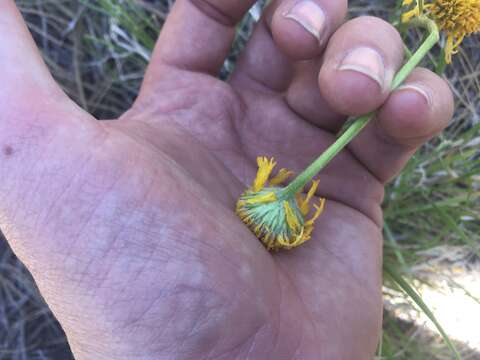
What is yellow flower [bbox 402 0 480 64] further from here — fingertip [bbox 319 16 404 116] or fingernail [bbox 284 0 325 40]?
fingernail [bbox 284 0 325 40]

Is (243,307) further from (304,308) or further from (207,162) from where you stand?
(207,162)

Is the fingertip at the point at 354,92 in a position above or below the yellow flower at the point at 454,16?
below

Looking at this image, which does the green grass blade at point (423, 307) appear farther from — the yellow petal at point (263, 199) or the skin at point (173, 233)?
the yellow petal at point (263, 199)

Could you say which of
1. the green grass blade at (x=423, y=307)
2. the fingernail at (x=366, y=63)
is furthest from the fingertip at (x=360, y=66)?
the green grass blade at (x=423, y=307)

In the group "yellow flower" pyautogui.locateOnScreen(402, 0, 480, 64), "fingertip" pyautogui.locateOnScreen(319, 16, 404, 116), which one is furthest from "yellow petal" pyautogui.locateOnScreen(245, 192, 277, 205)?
"yellow flower" pyautogui.locateOnScreen(402, 0, 480, 64)

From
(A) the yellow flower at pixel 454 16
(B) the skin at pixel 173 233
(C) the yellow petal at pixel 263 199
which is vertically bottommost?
(B) the skin at pixel 173 233

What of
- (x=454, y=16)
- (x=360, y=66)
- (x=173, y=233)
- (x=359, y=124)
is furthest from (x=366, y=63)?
(x=173, y=233)

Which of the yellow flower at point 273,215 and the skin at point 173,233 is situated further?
the yellow flower at point 273,215
